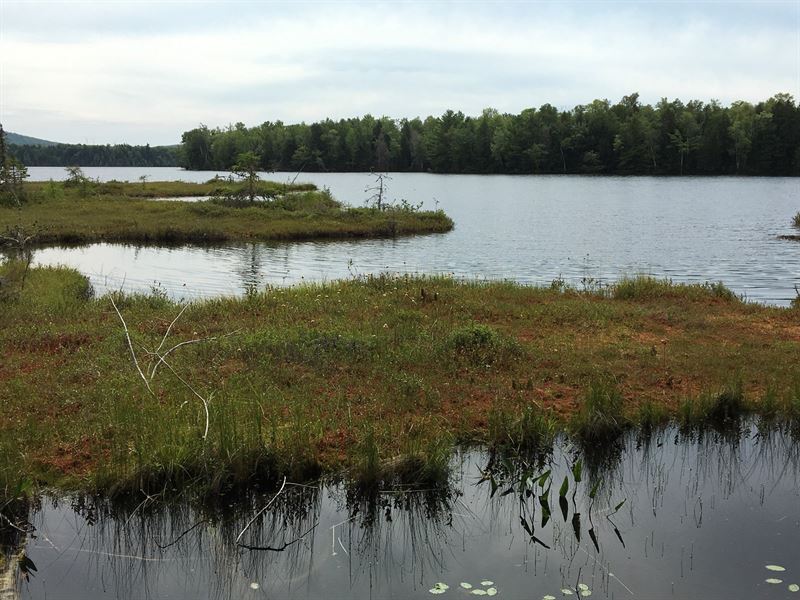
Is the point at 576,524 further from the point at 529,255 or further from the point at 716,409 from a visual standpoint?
the point at 529,255

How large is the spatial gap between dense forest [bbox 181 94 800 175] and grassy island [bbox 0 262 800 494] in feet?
278

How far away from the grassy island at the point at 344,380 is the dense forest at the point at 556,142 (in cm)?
8489

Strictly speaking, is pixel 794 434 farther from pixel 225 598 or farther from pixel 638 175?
pixel 638 175

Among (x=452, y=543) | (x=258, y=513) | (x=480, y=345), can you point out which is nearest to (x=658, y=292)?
(x=480, y=345)

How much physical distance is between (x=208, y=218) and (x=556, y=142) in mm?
100675

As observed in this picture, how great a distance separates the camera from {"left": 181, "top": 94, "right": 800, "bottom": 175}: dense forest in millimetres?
114625

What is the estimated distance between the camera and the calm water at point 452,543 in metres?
6.66

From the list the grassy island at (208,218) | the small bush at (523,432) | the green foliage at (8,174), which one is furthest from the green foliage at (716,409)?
the green foliage at (8,174)

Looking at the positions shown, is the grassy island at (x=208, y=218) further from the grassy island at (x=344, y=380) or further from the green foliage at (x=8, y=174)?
the grassy island at (x=344, y=380)

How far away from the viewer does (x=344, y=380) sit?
38.0 ft

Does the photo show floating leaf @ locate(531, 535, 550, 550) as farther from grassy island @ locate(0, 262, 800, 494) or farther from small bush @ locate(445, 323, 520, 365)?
small bush @ locate(445, 323, 520, 365)

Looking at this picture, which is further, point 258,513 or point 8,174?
point 8,174

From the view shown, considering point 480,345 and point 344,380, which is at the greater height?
point 480,345

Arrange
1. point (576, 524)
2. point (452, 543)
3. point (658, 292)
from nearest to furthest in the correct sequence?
point (452, 543) → point (576, 524) → point (658, 292)
